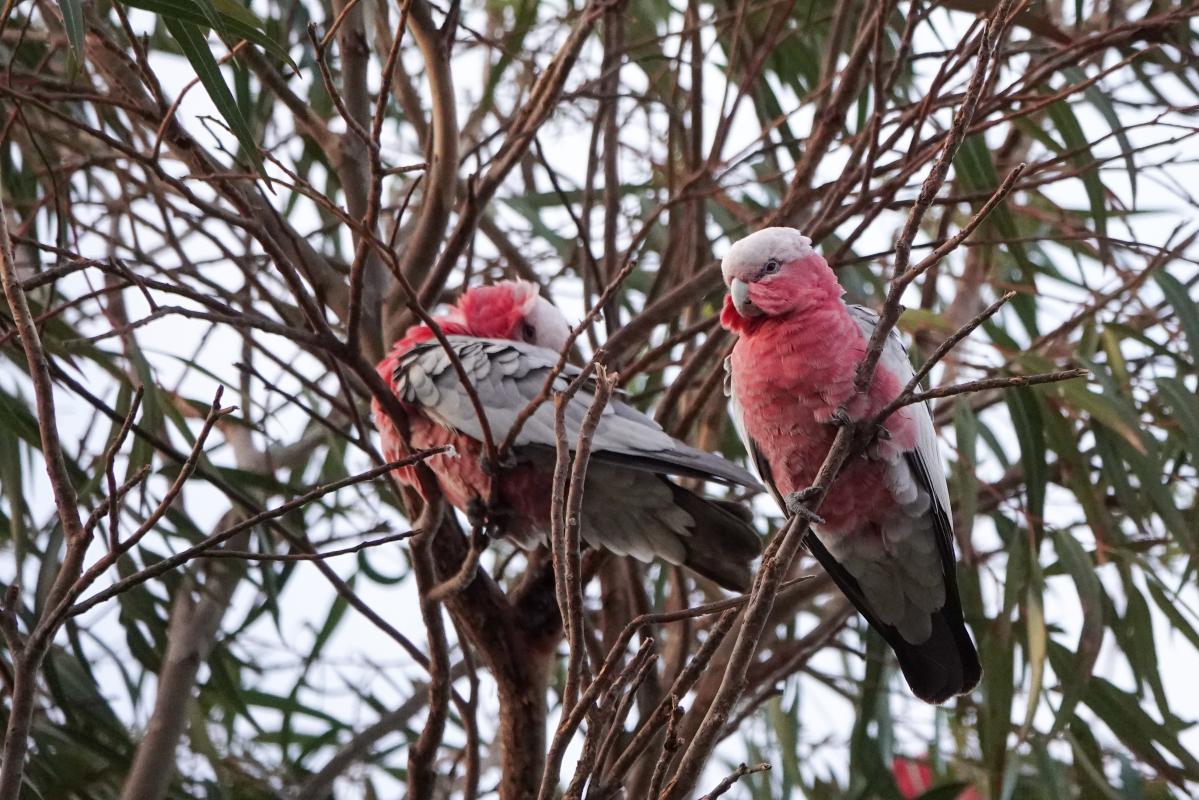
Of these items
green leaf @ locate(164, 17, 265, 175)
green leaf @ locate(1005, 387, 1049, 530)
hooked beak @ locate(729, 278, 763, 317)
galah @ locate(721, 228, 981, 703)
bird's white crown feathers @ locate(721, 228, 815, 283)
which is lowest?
green leaf @ locate(164, 17, 265, 175)

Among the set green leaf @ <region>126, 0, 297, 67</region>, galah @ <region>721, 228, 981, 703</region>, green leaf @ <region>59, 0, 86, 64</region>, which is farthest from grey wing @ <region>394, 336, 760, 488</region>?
green leaf @ <region>59, 0, 86, 64</region>

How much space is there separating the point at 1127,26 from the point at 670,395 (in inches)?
33.5

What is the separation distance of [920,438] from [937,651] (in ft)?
1.11

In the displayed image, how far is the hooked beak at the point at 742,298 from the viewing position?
65.4 inches

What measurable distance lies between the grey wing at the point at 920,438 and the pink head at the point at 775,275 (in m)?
0.10

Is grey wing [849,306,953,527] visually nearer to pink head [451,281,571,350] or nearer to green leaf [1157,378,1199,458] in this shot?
green leaf [1157,378,1199,458]

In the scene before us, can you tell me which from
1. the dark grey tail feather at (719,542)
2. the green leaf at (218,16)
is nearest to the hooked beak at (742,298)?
the dark grey tail feather at (719,542)

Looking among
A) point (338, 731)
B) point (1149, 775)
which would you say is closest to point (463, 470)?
point (338, 731)

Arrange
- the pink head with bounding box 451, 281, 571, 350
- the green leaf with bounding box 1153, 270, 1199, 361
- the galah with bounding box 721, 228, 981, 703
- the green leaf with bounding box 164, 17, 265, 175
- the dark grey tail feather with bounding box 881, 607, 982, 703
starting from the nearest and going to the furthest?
the green leaf with bounding box 164, 17, 265, 175
the galah with bounding box 721, 228, 981, 703
the dark grey tail feather with bounding box 881, 607, 982, 703
the green leaf with bounding box 1153, 270, 1199, 361
the pink head with bounding box 451, 281, 571, 350

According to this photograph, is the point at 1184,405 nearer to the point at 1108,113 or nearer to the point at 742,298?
the point at 1108,113

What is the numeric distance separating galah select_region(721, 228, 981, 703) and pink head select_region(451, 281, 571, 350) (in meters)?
0.67

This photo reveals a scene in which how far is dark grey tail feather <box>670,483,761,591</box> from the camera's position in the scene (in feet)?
6.39

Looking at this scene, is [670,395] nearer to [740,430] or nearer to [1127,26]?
[740,430]

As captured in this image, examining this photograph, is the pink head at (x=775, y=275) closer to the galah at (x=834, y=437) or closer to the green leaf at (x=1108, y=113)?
the galah at (x=834, y=437)
